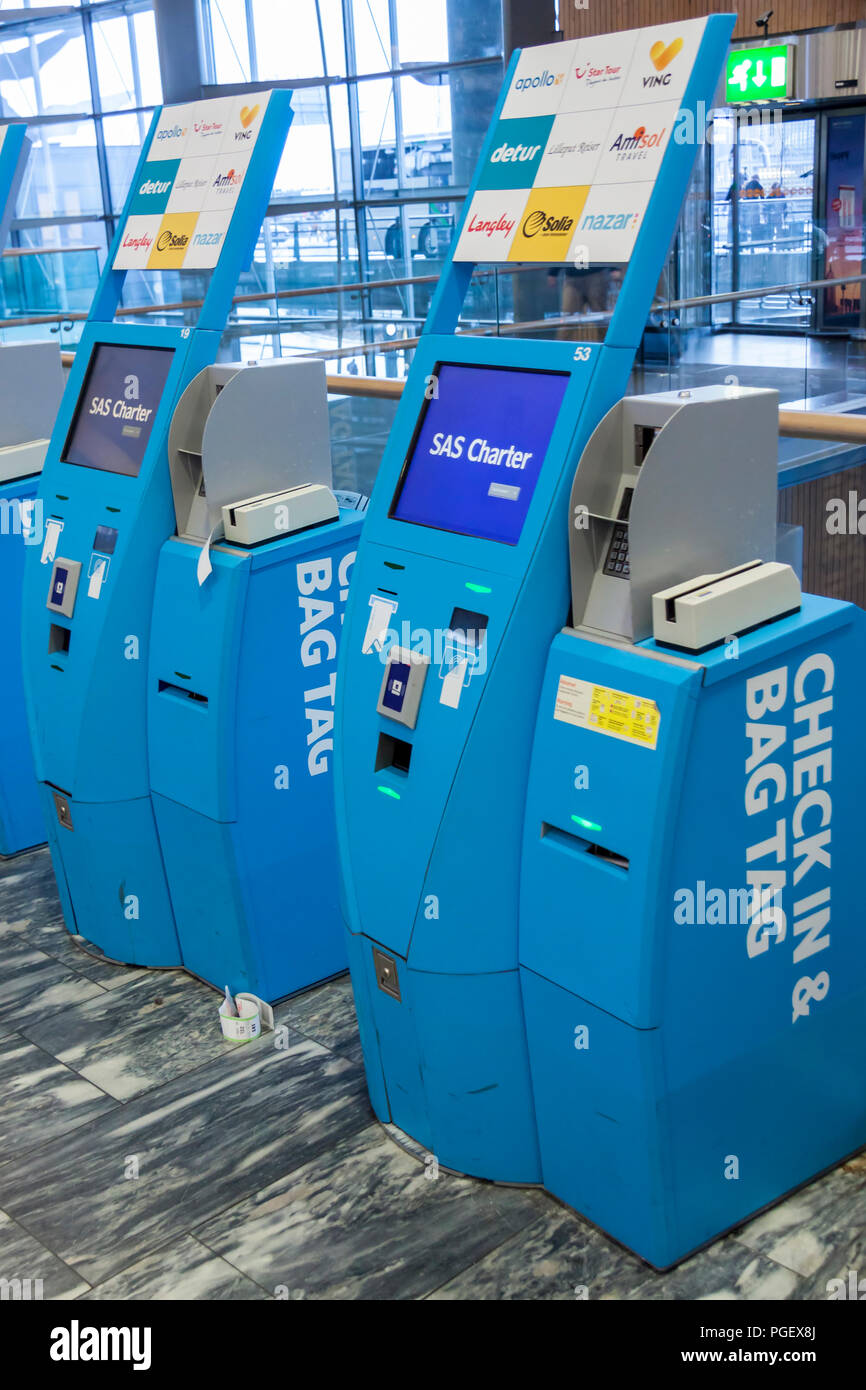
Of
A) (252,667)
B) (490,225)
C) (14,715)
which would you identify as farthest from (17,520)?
(490,225)

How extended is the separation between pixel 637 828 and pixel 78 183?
15.7m

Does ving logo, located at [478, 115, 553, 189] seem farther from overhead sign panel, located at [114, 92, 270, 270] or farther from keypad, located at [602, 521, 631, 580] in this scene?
overhead sign panel, located at [114, 92, 270, 270]

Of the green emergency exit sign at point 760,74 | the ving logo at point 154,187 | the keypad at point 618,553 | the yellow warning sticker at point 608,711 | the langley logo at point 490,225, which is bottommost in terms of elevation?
the yellow warning sticker at point 608,711

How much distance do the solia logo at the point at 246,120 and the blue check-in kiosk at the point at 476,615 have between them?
83cm

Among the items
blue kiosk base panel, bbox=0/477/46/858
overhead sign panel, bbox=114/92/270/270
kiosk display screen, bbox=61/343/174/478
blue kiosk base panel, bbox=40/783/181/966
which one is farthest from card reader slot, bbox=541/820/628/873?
blue kiosk base panel, bbox=0/477/46/858

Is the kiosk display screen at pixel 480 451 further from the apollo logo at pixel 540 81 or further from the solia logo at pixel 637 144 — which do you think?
the apollo logo at pixel 540 81

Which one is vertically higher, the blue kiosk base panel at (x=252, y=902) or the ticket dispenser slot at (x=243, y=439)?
the ticket dispenser slot at (x=243, y=439)

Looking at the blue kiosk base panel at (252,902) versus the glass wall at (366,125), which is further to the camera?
the glass wall at (366,125)

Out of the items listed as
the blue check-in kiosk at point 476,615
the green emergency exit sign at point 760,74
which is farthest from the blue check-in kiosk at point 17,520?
the green emergency exit sign at point 760,74

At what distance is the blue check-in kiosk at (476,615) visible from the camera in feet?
6.84

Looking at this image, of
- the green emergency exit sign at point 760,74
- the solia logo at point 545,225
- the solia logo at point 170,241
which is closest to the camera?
the solia logo at point 545,225

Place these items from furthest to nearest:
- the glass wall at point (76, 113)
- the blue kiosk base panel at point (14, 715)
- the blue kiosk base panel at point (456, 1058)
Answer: the glass wall at point (76, 113)
the blue kiosk base panel at point (14, 715)
the blue kiosk base panel at point (456, 1058)
